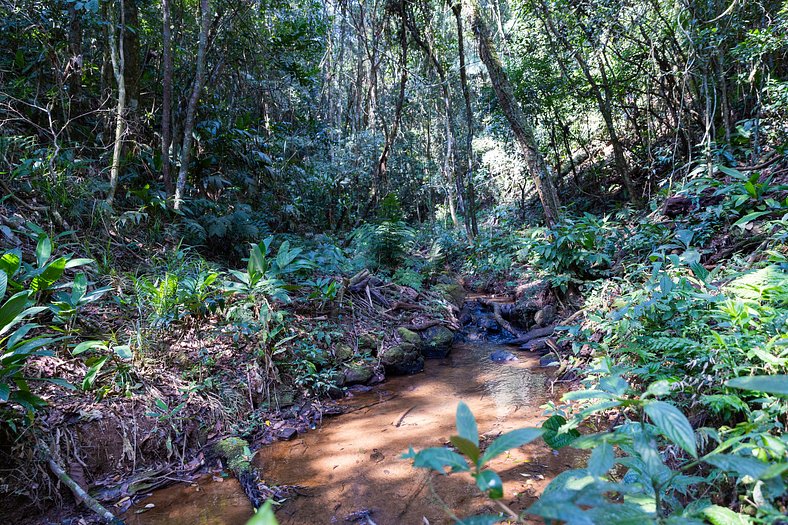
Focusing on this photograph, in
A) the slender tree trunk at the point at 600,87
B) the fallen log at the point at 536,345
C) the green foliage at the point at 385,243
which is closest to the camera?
the fallen log at the point at 536,345

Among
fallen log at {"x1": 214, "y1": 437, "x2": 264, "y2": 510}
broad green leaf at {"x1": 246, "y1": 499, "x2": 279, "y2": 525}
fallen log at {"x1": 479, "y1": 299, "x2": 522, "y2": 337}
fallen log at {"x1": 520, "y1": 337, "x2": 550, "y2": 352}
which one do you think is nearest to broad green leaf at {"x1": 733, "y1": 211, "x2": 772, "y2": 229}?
fallen log at {"x1": 520, "y1": 337, "x2": 550, "y2": 352}

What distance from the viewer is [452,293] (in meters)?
7.61

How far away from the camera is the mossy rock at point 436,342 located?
18.8 ft

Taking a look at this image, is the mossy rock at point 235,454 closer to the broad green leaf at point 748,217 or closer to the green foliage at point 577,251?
the green foliage at point 577,251

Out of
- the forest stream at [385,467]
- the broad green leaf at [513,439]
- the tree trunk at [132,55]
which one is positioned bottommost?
the forest stream at [385,467]

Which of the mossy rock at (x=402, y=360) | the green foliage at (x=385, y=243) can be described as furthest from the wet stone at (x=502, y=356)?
the green foliage at (x=385, y=243)

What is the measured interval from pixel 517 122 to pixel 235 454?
5.94 meters

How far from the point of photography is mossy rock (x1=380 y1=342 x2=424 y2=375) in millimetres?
5086

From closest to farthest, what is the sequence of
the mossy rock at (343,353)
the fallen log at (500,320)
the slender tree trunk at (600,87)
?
the mossy rock at (343,353), the fallen log at (500,320), the slender tree trunk at (600,87)

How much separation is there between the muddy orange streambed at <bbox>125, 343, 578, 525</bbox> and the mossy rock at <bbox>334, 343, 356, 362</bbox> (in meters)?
0.50

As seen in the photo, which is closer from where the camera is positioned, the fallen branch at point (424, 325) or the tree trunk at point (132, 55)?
the fallen branch at point (424, 325)

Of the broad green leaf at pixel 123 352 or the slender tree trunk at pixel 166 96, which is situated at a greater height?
the slender tree trunk at pixel 166 96

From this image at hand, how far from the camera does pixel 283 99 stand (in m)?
10.6

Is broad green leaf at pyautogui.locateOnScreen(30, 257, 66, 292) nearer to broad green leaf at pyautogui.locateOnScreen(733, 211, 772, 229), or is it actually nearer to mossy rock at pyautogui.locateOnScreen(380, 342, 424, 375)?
mossy rock at pyautogui.locateOnScreen(380, 342, 424, 375)
